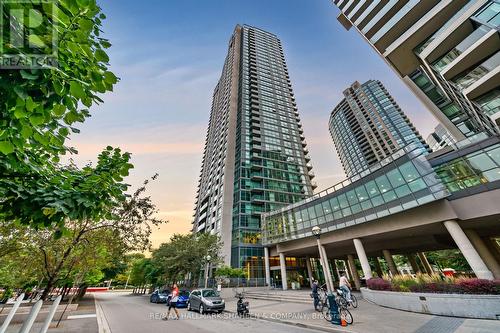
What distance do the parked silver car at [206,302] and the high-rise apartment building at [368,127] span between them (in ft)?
244

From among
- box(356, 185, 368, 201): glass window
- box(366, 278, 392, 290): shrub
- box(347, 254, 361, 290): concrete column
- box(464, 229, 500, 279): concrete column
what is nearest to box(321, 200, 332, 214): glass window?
box(356, 185, 368, 201): glass window

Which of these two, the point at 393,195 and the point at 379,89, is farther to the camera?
the point at 379,89

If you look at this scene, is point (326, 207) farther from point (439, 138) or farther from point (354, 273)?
point (439, 138)

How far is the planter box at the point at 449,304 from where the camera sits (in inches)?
386

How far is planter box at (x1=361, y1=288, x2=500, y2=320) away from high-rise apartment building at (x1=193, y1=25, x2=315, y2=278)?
98.7ft

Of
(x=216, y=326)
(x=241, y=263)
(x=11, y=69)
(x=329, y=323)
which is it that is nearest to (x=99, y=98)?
(x=11, y=69)

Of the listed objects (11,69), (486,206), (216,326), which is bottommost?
(216,326)

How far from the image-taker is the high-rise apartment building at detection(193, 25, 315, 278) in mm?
44250

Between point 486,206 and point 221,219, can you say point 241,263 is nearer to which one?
point 221,219

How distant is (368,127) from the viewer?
9344 centimetres

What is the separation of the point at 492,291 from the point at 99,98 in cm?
1669

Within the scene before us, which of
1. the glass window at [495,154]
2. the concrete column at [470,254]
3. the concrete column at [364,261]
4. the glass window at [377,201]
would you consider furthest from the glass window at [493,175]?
the concrete column at [364,261]

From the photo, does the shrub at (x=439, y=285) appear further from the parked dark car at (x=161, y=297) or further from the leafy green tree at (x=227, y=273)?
the parked dark car at (x=161, y=297)

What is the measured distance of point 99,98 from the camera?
298 cm
